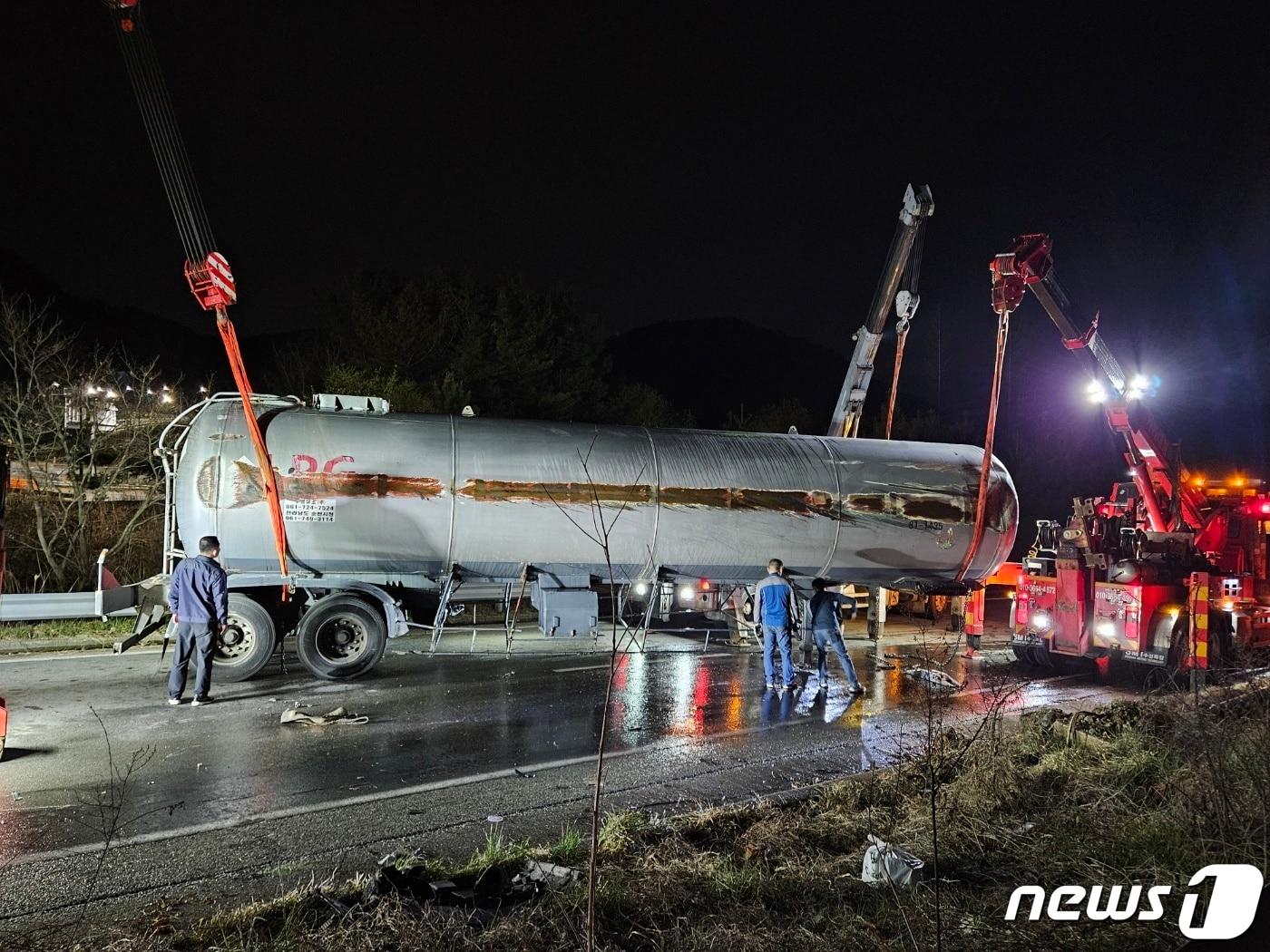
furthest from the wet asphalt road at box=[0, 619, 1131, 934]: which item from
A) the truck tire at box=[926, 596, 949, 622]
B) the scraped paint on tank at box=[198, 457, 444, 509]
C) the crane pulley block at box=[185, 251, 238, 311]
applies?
the truck tire at box=[926, 596, 949, 622]

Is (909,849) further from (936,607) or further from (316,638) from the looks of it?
(936,607)

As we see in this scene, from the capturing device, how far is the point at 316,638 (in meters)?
9.46

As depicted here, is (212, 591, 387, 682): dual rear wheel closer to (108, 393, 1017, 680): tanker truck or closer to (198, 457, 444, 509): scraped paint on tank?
(108, 393, 1017, 680): tanker truck

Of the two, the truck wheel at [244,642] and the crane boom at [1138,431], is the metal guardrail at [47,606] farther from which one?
the crane boom at [1138,431]

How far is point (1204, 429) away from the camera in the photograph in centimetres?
3900

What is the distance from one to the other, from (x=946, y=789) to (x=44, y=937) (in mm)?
4881

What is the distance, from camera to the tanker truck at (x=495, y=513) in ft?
30.5

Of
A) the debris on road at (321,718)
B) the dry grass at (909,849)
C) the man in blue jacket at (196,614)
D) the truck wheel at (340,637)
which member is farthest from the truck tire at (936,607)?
the man in blue jacket at (196,614)

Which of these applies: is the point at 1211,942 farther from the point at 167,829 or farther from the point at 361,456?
the point at 361,456

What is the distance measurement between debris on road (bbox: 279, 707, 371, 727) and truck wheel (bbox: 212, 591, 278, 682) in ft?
5.33

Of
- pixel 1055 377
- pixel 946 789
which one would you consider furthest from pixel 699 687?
pixel 1055 377

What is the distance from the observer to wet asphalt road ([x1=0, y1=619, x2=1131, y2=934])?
4.77 meters

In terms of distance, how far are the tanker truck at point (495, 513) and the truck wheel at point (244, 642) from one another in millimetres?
21

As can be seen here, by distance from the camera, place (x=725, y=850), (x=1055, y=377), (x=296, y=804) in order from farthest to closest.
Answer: (x=1055, y=377) → (x=296, y=804) → (x=725, y=850)
